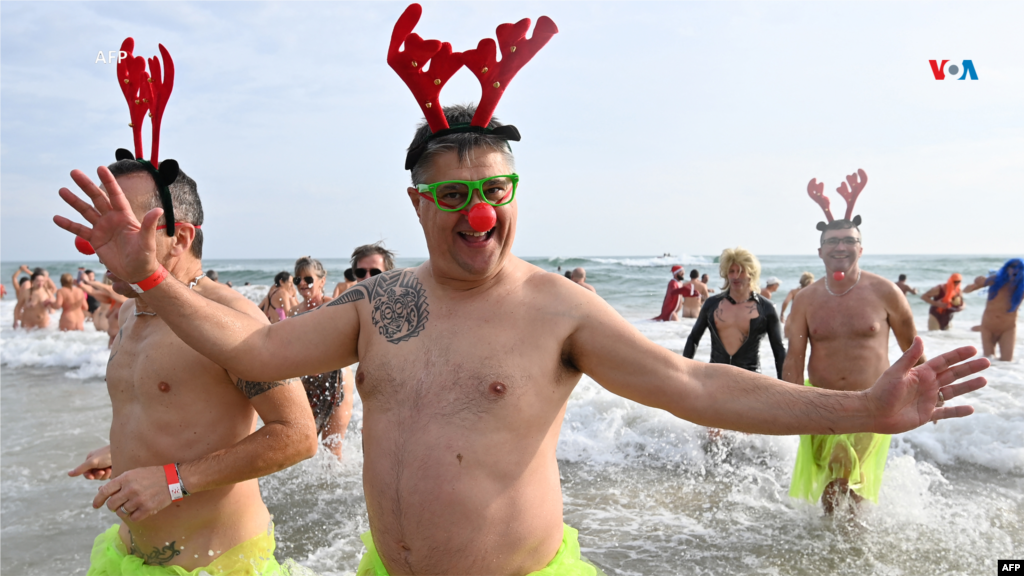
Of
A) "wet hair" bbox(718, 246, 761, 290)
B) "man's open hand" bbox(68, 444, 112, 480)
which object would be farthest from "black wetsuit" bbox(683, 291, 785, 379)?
"man's open hand" bbox(68, 444, 112, 480)

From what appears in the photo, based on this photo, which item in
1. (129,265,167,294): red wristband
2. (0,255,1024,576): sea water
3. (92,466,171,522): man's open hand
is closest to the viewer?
(129,265,167,294): red wristband

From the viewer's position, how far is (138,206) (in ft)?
7.38

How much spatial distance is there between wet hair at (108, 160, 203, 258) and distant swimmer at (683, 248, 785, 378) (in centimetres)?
520

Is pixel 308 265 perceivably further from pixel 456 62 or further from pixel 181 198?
pixel 456 62

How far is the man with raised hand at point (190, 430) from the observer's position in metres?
2.26

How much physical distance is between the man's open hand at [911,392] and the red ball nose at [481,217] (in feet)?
3.67

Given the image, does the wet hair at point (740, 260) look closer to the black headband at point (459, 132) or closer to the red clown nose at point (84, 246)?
the black headband at point (459, 132)

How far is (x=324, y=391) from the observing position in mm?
5520

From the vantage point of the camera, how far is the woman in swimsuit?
547 cm

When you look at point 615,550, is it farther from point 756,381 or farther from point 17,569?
point 17,569

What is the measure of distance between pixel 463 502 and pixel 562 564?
391 millimetres

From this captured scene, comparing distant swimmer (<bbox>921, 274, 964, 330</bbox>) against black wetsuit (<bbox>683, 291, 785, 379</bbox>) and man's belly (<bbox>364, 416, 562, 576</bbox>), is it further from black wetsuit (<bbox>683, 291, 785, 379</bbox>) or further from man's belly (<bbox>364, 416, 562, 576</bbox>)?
man's belly (<bbox>364, 416, 562, 576</bbox>)

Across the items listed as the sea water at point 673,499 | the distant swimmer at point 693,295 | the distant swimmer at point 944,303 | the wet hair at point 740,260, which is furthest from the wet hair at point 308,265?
the distant swimmer at point 944,303

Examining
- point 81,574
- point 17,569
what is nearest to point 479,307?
point 81,574
